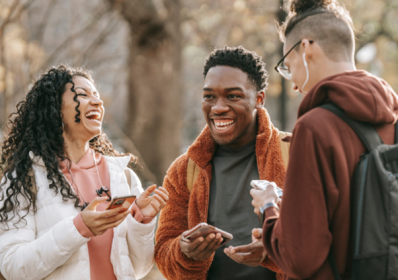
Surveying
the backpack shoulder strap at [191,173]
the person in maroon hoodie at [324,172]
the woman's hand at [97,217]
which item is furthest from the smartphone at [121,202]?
the person in maroon hoodie at [324,172]

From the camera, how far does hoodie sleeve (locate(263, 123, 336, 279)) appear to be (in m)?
1.75

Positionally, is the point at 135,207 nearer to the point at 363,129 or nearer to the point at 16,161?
the point at 16,161

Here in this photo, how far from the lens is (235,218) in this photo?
9.71ft

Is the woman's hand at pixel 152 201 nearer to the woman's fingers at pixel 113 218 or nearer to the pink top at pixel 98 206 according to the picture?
the pink top at pixel 98 206

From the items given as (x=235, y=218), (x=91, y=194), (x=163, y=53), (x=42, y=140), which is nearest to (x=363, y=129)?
(x=235, y=218)

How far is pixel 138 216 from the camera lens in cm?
290

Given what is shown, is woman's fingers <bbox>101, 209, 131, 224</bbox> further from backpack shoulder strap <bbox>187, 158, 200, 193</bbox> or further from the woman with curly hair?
backpack shoulder strap <bbox>187, 158, 200, 193</bbox>

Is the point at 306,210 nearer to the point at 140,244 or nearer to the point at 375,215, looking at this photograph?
the point at 375,215

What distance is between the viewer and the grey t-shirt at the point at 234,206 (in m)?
2.87

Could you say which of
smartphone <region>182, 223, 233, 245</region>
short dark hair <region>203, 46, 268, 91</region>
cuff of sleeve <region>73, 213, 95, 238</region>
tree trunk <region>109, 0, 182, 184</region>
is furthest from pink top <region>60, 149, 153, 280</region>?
tree trunk <region>109, 0, 182, 184</region>

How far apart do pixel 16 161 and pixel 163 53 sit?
597cm

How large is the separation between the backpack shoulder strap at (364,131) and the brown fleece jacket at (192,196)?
1126mm

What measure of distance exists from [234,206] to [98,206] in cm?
97

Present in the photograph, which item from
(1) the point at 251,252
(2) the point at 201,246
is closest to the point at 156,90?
(2) the point at 201,246
